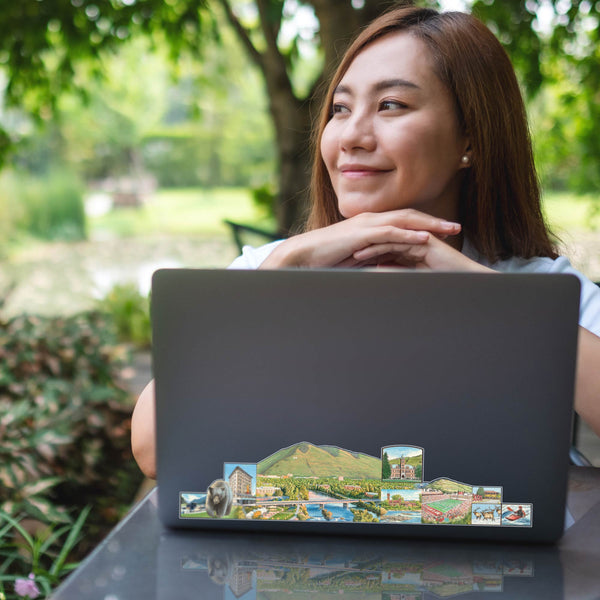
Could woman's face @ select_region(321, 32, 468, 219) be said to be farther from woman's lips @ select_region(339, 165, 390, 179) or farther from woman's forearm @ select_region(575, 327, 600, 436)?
woman's forearm @ select_region(575, 327, 600, 436)

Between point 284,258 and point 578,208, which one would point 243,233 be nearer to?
point 284,258

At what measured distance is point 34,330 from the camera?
295 centimetres

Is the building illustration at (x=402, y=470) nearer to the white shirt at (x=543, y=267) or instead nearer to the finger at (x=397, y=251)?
the finger at (x=397, y=251)

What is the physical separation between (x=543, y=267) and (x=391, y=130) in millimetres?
445

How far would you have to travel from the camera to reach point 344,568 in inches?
30.3

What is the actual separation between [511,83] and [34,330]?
7.25 feet

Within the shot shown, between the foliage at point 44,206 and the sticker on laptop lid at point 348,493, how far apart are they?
751cm

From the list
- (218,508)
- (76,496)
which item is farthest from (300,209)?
(218,508)

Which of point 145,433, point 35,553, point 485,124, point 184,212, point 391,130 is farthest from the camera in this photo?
point 184,212

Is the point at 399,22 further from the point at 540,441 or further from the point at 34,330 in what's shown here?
the point at 34,330

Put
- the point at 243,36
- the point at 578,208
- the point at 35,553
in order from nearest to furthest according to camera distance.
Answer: the point at 35,553
the point at 243,36
the point at 578,208

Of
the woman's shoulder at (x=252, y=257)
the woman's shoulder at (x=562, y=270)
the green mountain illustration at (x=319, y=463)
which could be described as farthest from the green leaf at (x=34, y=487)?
the green mountain illustration at (x=319, y=463)

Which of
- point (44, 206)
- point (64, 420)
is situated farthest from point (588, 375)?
point (44, 206)

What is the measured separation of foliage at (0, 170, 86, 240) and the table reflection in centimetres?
752
